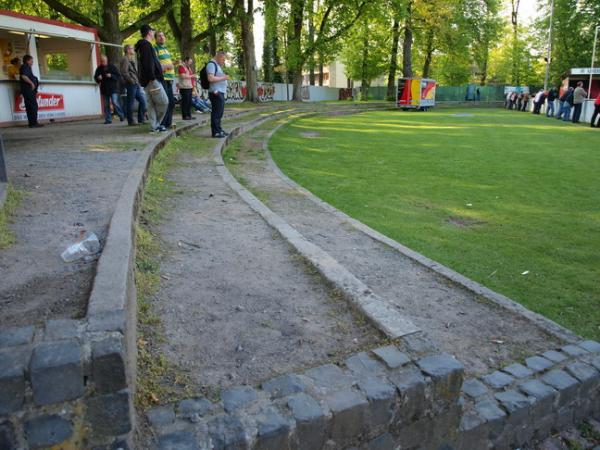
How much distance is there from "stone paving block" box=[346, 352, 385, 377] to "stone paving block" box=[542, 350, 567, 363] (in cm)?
139

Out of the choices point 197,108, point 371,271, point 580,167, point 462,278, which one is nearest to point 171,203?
point 371,271

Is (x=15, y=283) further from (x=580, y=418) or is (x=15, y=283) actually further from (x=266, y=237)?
(x=580, y=418)

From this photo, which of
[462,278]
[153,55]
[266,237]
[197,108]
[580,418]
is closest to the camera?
[580,418]

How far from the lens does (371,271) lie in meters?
4.41

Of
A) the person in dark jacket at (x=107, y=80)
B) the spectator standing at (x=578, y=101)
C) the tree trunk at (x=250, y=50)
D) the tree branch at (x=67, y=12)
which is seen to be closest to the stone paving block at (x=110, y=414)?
the person in dark jacket at (x=107, y=80)

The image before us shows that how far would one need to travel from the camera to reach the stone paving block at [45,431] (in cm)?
192

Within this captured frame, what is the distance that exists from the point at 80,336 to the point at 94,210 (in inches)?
105

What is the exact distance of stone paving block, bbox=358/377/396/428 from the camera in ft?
7.92

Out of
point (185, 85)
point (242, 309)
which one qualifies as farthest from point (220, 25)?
point (242, 309)

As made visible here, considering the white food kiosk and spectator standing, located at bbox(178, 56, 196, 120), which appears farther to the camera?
the white food kiosk

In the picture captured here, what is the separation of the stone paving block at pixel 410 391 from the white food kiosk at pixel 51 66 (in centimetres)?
1373

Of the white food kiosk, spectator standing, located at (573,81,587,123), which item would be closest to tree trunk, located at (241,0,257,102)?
the white food kiosk

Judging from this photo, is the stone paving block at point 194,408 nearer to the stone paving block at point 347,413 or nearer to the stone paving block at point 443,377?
the stone paving block at point 347,413

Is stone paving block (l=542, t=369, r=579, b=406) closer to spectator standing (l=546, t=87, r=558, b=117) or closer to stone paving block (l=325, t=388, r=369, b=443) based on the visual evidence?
stone paving block (l=325, t=388, r=369, b=443)
